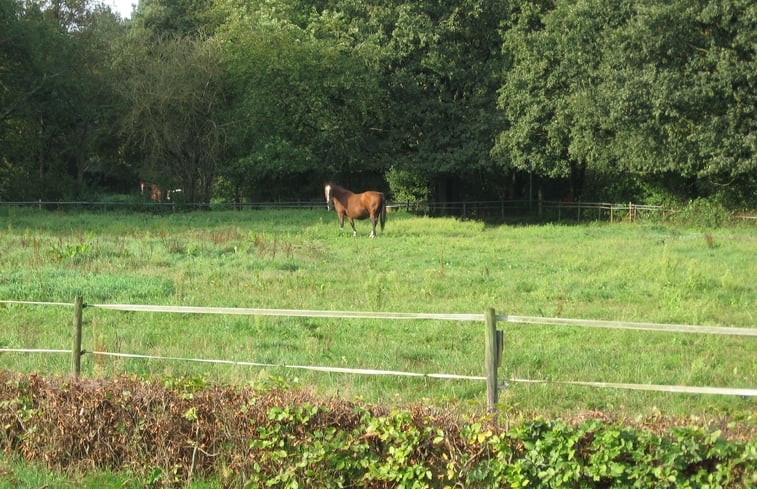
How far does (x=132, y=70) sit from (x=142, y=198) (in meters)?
5.88

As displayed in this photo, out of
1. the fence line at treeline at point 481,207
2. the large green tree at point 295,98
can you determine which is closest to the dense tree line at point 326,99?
the large green tree at point 295,98

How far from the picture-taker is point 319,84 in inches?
1373

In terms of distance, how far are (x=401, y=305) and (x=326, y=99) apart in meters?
24.6

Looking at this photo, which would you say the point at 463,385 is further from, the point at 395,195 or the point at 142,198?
the point at 395,195

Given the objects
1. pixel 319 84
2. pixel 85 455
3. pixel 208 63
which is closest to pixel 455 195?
pixel 319 84

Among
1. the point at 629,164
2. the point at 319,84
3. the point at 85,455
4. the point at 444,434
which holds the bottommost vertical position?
the point at 85,455

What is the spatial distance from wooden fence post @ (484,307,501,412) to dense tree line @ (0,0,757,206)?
25595 mm

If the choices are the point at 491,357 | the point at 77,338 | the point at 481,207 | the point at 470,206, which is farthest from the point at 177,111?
the point at 491,357

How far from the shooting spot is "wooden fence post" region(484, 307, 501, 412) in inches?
214

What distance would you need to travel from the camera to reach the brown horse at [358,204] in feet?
80.1

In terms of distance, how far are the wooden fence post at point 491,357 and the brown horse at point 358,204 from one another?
58.5 feet

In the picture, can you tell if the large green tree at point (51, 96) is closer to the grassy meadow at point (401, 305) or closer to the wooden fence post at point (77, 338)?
the grassy meadow at point (401, 305)

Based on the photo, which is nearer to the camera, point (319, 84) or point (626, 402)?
point (626, 402)

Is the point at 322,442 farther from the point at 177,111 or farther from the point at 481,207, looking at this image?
the point at 481,207
